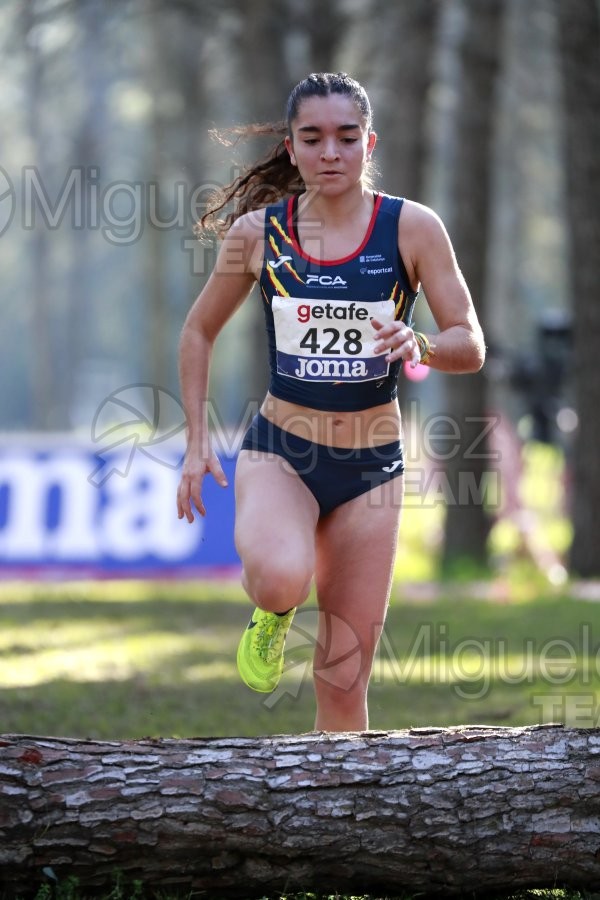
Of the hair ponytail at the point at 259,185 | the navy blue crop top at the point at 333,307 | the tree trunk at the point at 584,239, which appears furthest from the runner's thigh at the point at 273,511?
the tree trunk at the point at 584,239

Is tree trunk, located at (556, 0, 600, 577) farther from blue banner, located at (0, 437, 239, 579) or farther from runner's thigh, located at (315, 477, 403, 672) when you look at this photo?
runner's thigh, located at (315, 477, 403, 672)

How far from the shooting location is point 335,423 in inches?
175

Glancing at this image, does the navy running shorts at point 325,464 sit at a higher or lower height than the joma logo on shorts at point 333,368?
lower

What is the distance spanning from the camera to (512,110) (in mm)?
31062

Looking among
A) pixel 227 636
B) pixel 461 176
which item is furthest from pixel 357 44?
pixel 227 636

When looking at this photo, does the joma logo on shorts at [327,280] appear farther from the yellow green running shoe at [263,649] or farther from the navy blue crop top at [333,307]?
the yellow green running shoe at [263,649]

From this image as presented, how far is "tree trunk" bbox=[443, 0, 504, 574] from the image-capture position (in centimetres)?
1316

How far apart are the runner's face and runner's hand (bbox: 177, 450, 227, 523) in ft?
3.09

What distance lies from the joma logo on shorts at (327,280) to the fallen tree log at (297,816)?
4.69ft

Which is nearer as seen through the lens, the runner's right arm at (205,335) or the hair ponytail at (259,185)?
the runner's right arm at (205,335)

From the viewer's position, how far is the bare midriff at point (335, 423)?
444cm

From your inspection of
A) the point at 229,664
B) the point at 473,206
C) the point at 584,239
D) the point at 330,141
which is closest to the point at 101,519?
the point at 229,664

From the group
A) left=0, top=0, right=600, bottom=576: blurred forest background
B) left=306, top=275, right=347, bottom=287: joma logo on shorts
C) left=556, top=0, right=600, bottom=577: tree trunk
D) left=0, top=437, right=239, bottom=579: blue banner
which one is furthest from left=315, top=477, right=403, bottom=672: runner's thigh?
left=556, top=0, right=600, bottom=577: tree trunk

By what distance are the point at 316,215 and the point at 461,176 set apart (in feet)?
30.7
